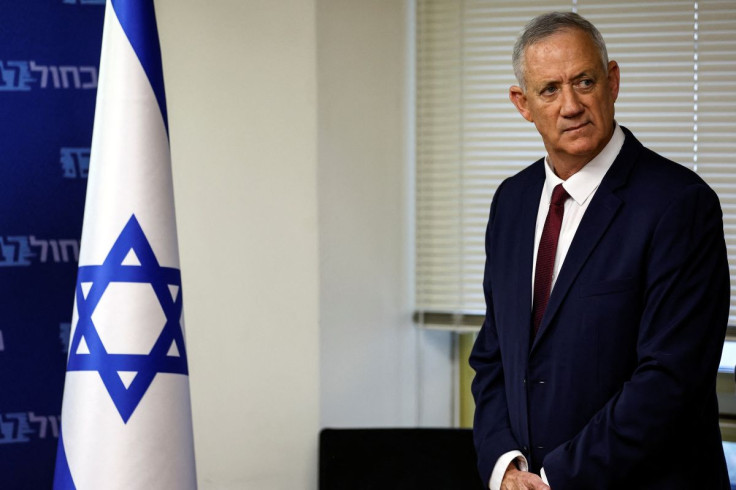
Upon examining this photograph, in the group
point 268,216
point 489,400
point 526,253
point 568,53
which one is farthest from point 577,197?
point 268,216

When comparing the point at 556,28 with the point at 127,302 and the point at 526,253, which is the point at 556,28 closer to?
the point at 526,253

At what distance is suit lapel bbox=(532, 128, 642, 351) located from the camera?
1.70 m

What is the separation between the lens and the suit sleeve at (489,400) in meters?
1.84

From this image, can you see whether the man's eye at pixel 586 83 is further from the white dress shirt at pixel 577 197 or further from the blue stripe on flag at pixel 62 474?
the blue stripe on flag at pixel 62 474

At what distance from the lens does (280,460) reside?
2.74 metres

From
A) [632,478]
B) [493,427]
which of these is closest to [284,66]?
[493,427]

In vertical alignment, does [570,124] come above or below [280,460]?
above

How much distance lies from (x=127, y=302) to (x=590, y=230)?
0.97m

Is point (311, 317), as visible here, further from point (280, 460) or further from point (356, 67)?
point (356, 67)

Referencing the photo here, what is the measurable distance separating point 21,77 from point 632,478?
1.75 metres

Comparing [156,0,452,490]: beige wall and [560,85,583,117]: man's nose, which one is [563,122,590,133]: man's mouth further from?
[156,0,452,490]: beige wall

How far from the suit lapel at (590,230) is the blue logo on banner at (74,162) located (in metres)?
1.29

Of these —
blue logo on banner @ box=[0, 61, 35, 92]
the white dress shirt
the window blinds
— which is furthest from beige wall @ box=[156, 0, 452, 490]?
the white dress shirt

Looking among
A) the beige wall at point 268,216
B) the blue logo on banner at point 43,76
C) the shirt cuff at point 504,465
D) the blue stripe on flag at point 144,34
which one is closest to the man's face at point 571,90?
the shirt cuff at point 504,465
